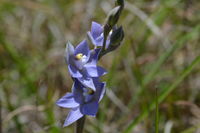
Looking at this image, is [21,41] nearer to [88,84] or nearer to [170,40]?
[170,40]

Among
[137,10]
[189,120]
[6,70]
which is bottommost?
[189,120]

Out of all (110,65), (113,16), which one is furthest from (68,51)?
(110,65)

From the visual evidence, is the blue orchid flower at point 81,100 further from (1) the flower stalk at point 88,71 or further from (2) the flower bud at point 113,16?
(2) the flower bud at point 113,16

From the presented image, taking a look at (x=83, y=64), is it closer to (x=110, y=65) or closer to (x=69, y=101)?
(x=69, y=101)

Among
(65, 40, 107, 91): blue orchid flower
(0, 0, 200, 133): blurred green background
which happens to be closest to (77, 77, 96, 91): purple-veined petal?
(65, 40, 107, 91): blue orchid flower

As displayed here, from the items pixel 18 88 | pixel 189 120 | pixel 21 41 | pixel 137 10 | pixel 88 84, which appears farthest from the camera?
pixel 21 41

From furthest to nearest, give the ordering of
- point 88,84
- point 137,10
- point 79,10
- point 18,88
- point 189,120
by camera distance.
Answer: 1. point 79,10
2. point 137,10
3. point 18,88
4. point 189,120
5. point 88,84

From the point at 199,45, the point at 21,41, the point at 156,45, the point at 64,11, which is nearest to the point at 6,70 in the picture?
the point at 21,41

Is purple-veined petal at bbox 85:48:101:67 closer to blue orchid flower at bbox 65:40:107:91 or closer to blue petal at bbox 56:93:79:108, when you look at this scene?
blue orchid flower at bbox 65:40:107:91
